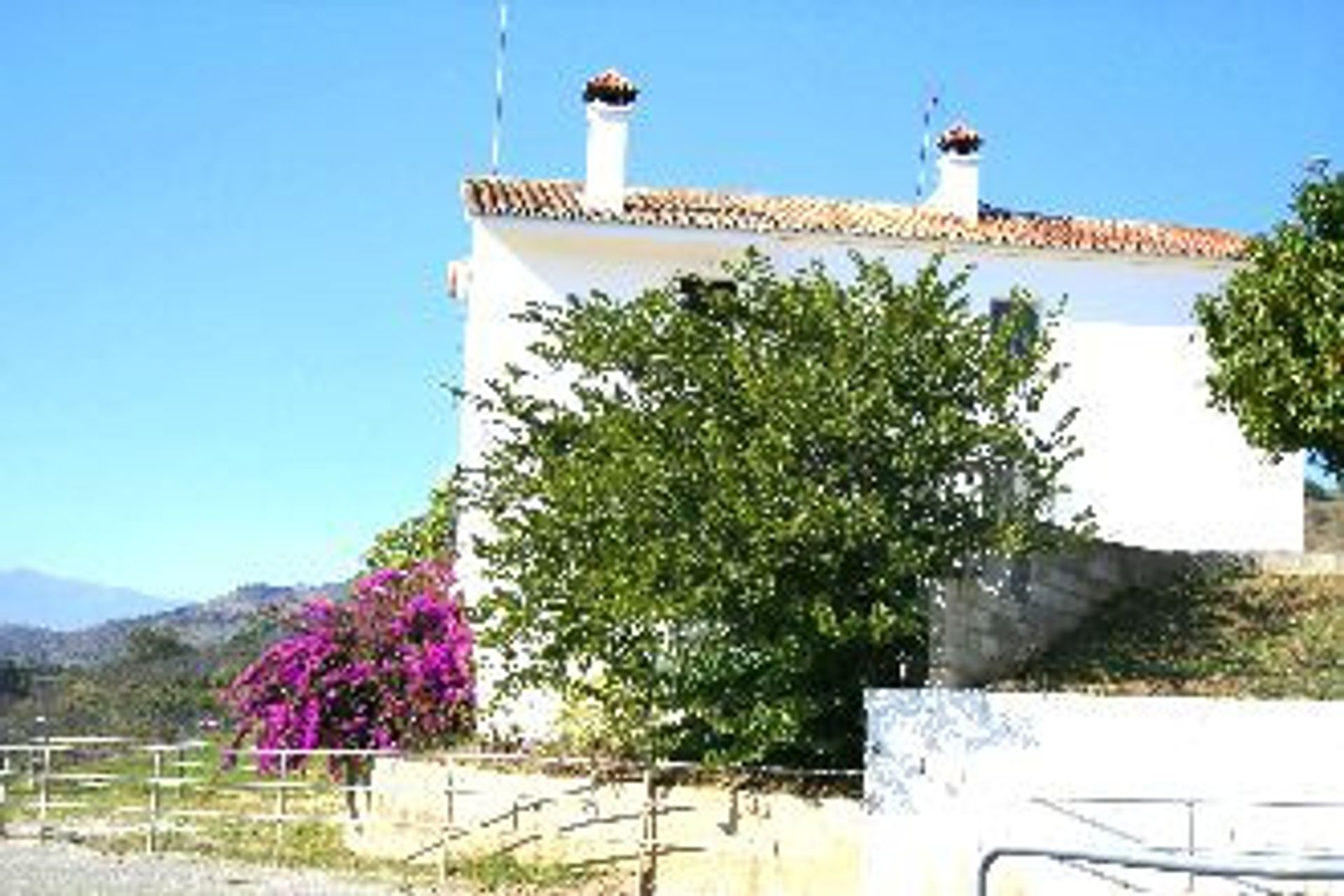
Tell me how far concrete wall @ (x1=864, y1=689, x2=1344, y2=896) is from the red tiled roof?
35.9 ft

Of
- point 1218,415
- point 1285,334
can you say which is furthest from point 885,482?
point 1218,415

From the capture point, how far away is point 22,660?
69.4 metres

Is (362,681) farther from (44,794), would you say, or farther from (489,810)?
(489,810)

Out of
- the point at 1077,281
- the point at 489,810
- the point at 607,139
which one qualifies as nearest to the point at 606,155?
the point at 607,139

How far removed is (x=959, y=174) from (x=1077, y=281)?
3166 millimetres

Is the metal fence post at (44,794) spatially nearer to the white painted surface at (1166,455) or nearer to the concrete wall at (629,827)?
the concrete wall at (629,827)

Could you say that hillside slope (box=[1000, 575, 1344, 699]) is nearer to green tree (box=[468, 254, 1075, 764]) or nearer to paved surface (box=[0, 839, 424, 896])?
green tree (box=[468, 254, 1075, 764])

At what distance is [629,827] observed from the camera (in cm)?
1867

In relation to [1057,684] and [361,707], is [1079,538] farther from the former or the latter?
[361,707]

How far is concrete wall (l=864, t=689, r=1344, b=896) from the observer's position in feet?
54.4

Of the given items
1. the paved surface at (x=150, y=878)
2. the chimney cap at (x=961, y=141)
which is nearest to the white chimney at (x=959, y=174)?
the chimney cap at (x=961, y=141)

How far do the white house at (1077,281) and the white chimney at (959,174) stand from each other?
118 centimetres

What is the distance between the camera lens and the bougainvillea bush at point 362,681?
77.1 feet

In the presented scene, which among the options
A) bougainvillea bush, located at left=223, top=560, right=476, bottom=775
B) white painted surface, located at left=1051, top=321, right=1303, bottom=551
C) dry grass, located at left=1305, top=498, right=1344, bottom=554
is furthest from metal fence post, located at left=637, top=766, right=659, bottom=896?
dry grass, located at left=1305, top=498, right=1344, bottom=554
